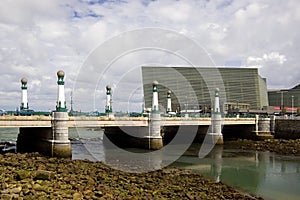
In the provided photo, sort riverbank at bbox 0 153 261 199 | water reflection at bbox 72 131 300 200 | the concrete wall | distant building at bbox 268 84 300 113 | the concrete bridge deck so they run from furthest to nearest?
distant building at bbox 268 84 300 113, the concrete wall, the concrete bridge deck, water reflection at bbox 72 131 300 200, riverbank at bbox 0 153 261 199

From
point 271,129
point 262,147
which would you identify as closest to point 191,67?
point 271,129

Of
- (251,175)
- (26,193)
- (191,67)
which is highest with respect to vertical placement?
(191,67)

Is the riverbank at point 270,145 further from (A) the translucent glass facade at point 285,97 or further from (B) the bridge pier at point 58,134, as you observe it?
(A) the translucent glass facade at point 285,97

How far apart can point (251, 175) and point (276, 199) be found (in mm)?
9507

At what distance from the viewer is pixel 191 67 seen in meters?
142

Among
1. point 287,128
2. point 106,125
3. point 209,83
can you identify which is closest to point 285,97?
point 209,83

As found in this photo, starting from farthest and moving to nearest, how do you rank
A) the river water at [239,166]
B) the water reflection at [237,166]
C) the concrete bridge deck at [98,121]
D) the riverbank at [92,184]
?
1. the concrete bridge deck at [98,121]
2. the water reflection at [237,166]
3. the river water at [239,166]
4. the riverbank at [92,184]

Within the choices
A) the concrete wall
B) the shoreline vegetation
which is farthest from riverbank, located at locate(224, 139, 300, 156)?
the shoreline vegetation

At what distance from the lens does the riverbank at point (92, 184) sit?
19188 millimetres

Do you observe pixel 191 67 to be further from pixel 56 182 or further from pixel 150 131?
pixel 56 182

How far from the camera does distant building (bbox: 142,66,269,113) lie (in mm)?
134625

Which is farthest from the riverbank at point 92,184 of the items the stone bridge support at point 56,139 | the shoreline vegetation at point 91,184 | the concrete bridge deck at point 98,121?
the concrete bridge deck at point 98,121

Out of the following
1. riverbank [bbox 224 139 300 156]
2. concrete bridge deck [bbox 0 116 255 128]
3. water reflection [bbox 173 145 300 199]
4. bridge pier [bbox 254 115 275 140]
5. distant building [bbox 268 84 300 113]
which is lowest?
water reflection [bbox 173 145 300 199]

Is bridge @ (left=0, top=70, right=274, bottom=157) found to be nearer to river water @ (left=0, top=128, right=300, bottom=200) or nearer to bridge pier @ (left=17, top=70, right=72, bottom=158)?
bridge pier @ (left=17, top=70, right=72, bottom=158)
